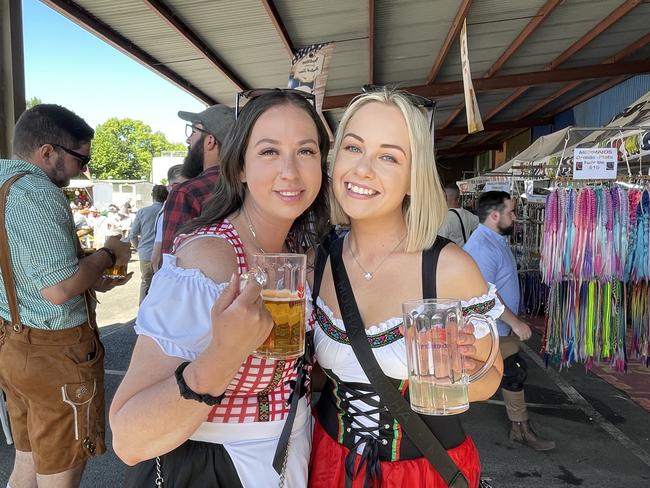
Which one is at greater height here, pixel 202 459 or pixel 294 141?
pixel 294 141

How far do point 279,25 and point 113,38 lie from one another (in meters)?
1.99

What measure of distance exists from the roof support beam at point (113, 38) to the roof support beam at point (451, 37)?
415 cm

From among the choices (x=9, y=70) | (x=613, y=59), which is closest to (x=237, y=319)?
(x=9, y=70)

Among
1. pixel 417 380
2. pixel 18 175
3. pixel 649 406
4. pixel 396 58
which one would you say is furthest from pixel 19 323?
pixel 396 58

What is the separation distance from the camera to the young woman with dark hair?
38.8 inches

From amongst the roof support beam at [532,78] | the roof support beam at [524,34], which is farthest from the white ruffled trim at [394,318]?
the roof support beam at [532,78]

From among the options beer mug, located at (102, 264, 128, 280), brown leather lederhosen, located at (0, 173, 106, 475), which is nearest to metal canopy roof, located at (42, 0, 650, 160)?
beer mug, located at (102, 264, 128, 280)

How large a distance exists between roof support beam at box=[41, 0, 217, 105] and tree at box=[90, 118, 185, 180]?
5949cm

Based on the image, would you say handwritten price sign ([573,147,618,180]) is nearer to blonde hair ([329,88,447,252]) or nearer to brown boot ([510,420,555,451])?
brown boot ([510,420,555,451])

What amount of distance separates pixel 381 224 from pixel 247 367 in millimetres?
659

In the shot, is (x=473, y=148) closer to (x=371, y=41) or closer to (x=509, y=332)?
(x=371, y=41)

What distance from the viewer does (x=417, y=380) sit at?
1203 mm

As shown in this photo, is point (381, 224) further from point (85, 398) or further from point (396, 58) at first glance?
point (396, 58)

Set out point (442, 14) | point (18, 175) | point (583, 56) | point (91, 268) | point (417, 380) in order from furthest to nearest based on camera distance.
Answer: point (583, 56) → point (442, 14) → point (91, 268) → point (18, 175) → point (417, 380)
